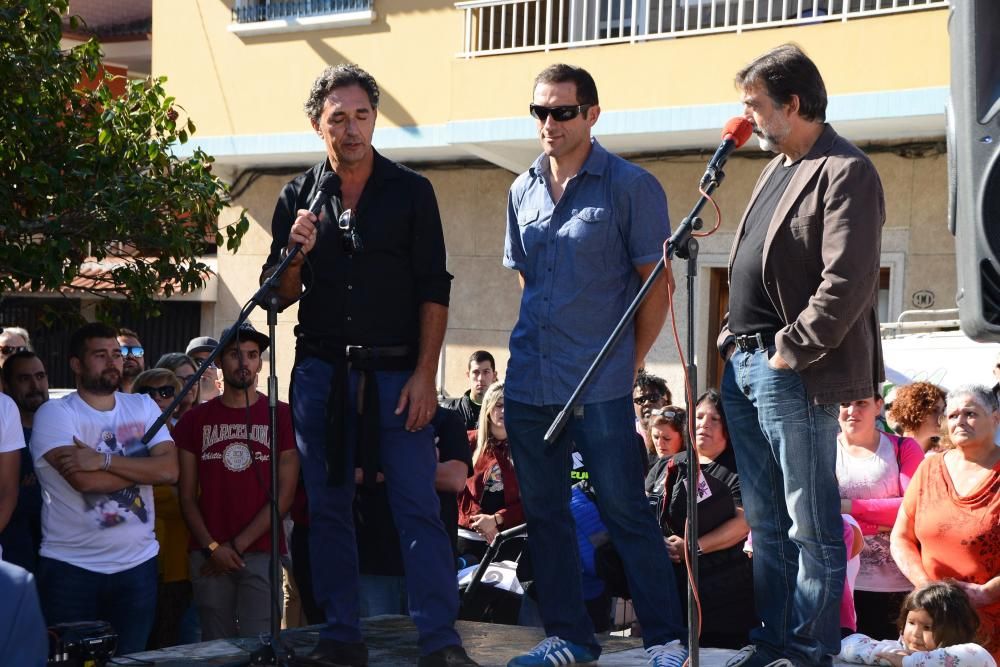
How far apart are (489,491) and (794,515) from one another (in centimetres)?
353

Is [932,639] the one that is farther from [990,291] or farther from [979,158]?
[979,158]

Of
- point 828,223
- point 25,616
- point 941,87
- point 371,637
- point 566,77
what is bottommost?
point 371,637

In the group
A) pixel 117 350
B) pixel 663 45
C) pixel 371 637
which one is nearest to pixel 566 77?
pixel 371 637

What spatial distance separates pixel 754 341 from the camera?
456 centimetres

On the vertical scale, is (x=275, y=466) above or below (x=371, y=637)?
above

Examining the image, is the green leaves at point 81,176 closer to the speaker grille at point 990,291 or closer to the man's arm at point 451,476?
the man's arm at point 451,476

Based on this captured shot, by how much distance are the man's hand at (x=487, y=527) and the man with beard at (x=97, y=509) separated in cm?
194

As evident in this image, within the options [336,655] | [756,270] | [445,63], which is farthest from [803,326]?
[445,63]

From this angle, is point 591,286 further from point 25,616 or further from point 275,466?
point 25,616

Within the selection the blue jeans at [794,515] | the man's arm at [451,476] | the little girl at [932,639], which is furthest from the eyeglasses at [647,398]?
the blue jeans at [794,515]

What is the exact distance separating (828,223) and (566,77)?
44.9 inches

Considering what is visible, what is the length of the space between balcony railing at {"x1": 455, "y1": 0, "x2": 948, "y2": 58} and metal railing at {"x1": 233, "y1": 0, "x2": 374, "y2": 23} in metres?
1.62

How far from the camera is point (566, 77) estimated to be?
488 centimetres

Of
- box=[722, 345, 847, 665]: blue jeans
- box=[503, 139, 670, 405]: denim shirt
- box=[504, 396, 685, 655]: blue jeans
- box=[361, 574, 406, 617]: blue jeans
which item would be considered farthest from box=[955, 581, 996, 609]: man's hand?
box=[361, 574, 406, 617]: blue jeans
